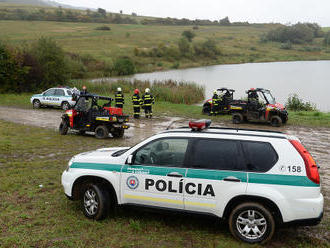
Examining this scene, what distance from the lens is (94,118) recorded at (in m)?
15.2

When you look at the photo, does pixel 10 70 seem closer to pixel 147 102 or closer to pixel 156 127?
pixel 147 102

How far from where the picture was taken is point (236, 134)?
5.77 meters

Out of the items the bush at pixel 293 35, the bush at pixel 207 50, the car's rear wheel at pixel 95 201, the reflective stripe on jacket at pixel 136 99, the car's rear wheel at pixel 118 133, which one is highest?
the bush at pixel 293 35

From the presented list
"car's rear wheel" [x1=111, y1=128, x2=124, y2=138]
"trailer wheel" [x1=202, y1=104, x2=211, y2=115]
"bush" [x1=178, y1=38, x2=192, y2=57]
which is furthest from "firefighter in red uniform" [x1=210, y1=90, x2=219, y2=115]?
"bush" [x1=178, y1=38, x2=192, y2=57]

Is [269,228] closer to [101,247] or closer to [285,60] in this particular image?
[101,247]

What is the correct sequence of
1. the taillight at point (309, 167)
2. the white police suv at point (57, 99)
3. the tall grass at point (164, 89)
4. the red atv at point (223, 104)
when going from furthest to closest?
the tall grass at point (164, 89) < the white police suv at point (57, 99) < the red atv at point (223, 104) < the taillight at point (309, 167)

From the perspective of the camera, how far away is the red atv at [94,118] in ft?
49.2

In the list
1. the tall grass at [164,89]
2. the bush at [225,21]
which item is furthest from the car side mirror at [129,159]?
the bush at [225,21]

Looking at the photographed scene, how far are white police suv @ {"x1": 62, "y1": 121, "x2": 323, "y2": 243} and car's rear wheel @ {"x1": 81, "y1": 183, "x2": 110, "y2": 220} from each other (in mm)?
17

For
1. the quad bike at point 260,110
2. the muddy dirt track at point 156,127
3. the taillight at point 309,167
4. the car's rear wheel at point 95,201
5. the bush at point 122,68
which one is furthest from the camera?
the bush at point 122,68

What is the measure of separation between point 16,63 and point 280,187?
32.7m

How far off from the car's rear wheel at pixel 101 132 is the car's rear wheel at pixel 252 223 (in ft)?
33.1

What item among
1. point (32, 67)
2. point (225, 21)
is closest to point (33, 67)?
point (32, 67)

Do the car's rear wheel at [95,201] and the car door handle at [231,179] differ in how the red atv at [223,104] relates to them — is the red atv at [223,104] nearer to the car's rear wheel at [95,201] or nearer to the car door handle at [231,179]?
the car's rear wheel at [95,201]
